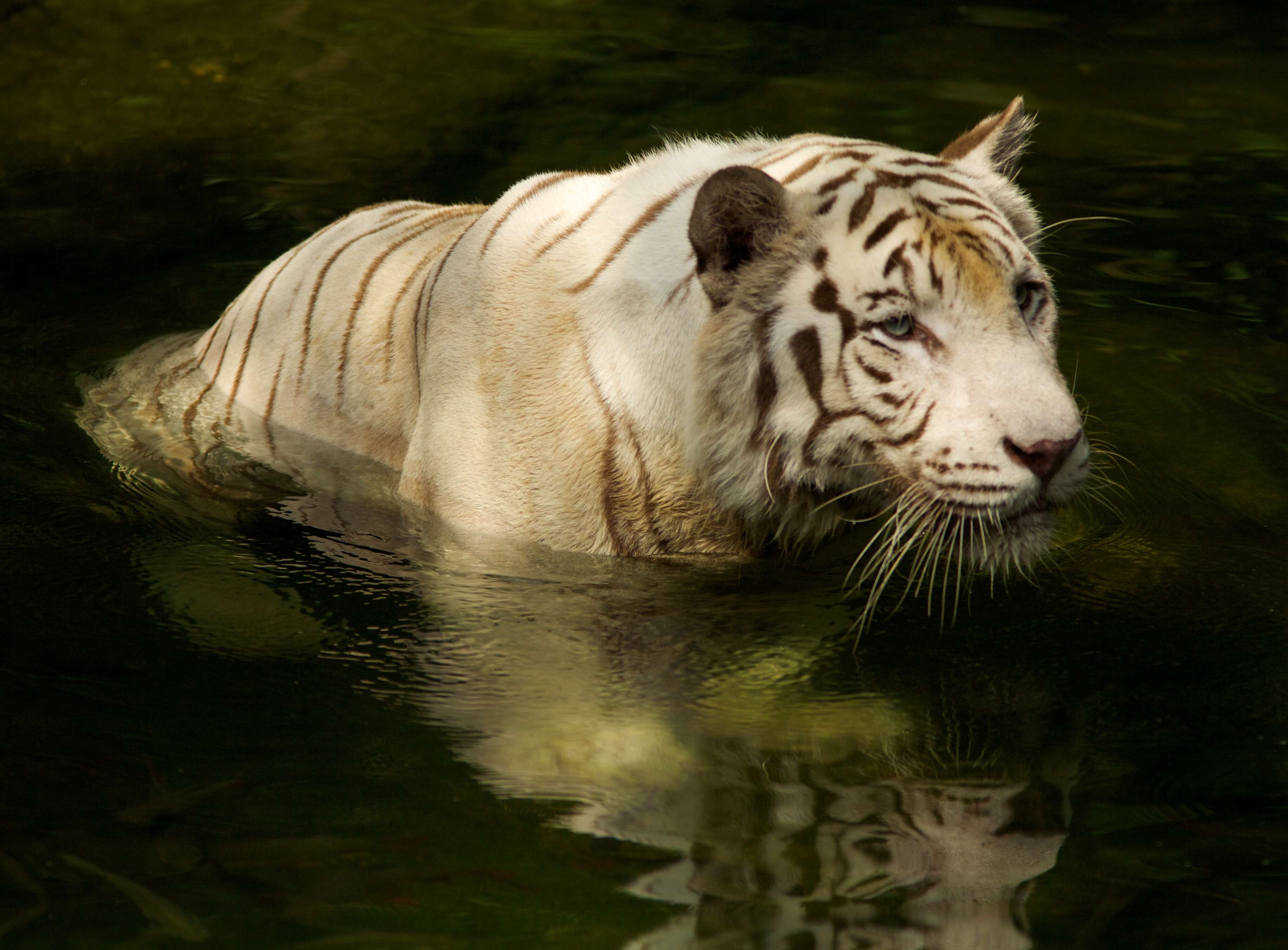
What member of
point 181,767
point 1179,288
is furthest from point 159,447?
point 1179,288

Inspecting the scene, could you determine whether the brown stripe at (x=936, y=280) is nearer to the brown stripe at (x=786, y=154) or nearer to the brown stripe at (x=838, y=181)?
the brown stripe at (x=838, y=181)

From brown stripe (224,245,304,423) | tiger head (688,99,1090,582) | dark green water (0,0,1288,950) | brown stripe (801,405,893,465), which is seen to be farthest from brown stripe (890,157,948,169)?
brown stripe (224,245,304,423)

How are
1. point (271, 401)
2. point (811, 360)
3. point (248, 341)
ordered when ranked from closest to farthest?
point (811, 360)
point (271, 401)
point (248, 341)

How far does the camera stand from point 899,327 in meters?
2.48

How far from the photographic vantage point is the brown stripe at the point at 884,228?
251 centimetres

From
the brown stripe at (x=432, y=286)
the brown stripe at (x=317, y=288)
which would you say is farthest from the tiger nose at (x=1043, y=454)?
the brown stripe at (x=317, y=288)

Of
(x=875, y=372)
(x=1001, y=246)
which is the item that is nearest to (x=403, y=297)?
Result: (x=875, y=372)

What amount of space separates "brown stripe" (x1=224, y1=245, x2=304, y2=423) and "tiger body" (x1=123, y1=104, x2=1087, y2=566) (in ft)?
1.61

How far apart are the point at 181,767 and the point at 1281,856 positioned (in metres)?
1.67

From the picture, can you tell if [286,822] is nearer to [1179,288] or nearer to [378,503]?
[378,503]

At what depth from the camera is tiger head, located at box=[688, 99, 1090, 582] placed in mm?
2379

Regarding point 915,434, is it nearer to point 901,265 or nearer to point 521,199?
point 901,265

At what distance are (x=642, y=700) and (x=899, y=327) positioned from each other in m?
0.80

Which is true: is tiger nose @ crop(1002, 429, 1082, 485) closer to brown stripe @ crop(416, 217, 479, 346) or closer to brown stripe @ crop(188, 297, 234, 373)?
brown stripe @ crop(416, 217, 479, 346)
